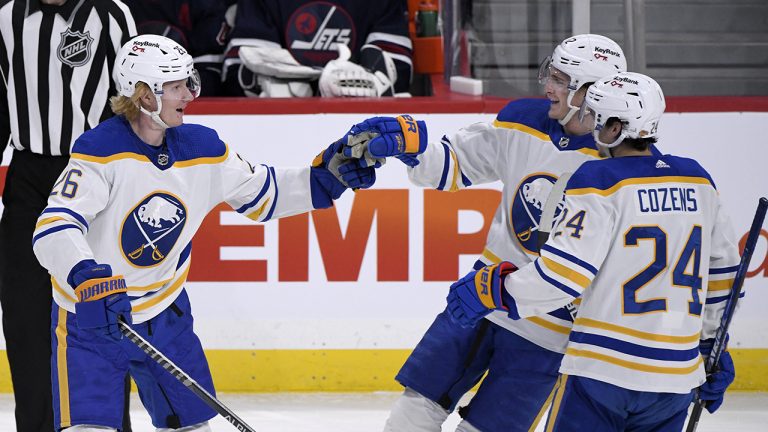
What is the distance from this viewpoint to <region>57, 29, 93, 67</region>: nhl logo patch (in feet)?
11.5

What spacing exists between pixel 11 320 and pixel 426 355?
47.8 inches

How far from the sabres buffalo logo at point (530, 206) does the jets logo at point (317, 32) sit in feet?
6.91

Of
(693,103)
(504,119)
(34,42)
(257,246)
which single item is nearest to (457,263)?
(257,246)

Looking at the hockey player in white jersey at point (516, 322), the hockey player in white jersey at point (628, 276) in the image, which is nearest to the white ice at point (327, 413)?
the hockey player in white jersey at point (516, 322)

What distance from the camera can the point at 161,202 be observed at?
2834mm

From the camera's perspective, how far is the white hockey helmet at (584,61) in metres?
2.92

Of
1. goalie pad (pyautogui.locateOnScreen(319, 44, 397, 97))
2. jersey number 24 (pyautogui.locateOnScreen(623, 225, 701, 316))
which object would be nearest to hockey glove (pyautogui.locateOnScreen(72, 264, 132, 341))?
jersey number 24 (pyautogui.locateOnScreen(623, 225, 701, 316))

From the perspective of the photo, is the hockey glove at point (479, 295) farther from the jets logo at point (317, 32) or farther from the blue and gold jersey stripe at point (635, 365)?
the jets logo at point (317, 32)

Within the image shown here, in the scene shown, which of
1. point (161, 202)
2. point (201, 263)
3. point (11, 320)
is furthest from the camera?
point (201, 263)

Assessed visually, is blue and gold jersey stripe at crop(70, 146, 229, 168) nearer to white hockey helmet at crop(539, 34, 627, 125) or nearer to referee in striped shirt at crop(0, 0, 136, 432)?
referee in striped shirt at crop(0, 0, 136, 432)

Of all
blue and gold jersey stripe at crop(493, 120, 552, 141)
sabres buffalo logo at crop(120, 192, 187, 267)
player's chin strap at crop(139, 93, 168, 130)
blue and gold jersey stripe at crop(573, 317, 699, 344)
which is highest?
player's chin strap at crop(139, 93, 168, 130)

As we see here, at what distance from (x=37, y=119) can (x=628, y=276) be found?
70.5 inches

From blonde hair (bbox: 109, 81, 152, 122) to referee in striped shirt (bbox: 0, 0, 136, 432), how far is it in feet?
2.13

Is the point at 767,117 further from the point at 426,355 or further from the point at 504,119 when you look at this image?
the point at 426,355
